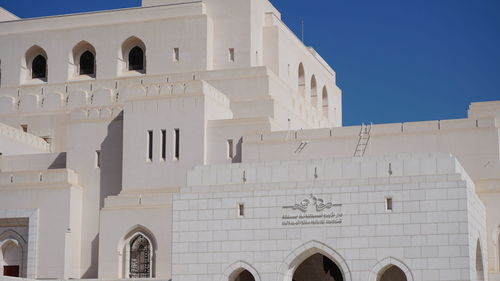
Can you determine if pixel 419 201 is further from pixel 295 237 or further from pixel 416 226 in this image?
pixel 295 237

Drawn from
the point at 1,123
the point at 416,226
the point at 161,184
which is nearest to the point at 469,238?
the point at 416,226

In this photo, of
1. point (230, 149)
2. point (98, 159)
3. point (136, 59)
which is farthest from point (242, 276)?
point (136, 59)

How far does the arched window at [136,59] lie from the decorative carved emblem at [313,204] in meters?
21.3

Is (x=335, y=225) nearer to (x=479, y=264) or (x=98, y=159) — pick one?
(x=479, y=264)

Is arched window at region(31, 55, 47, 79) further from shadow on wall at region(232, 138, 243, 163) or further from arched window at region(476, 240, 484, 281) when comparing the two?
arched window at region(476, 240, 484, 281)

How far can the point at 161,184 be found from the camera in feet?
146

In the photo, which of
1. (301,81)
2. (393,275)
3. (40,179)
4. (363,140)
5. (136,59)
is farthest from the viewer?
(301,81)

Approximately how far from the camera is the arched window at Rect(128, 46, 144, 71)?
54188mm

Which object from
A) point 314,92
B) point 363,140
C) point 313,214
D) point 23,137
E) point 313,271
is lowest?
point 313,271

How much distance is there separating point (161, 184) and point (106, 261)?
14.5 ft

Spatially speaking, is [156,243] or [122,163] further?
[122,163]

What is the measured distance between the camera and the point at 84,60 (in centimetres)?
5547

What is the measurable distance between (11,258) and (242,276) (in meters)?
13.6

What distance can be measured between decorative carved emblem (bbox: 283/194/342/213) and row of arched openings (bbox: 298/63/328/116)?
75.2 ft
